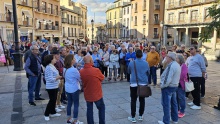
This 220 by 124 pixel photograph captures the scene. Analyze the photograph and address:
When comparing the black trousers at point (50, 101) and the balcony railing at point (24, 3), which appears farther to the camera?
the balcony railing at point (24, 3)

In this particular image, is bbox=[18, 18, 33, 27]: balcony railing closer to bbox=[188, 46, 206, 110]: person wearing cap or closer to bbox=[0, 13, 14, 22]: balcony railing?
bbox=[0, 13, 14, 22]: balcony railing

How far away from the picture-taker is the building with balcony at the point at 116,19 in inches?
2044

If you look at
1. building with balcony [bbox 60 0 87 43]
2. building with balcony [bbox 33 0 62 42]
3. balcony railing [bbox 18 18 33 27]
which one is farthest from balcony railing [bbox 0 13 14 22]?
building with balcony [bbox 60 0 87 43]

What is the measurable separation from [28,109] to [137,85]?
11.2 feet

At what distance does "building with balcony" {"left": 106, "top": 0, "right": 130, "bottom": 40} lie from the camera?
170 ft

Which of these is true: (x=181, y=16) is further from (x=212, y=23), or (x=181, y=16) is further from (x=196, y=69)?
(x=196, y=69)

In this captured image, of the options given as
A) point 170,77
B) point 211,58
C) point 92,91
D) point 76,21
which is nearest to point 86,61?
point 92,91

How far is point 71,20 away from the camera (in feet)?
143

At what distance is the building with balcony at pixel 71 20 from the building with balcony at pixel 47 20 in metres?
4.61

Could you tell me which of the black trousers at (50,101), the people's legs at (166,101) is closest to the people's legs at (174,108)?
the people's legs at (166,101)

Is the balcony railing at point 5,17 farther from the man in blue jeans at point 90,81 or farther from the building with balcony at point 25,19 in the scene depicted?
the man in blue jeans at point 90,81

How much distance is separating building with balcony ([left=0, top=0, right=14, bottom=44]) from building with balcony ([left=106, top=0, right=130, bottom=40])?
31.9 meters

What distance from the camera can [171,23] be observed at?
33.8 meters

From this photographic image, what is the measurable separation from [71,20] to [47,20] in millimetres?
12850
